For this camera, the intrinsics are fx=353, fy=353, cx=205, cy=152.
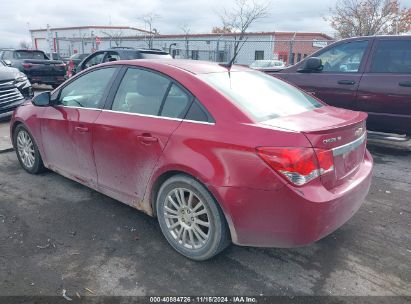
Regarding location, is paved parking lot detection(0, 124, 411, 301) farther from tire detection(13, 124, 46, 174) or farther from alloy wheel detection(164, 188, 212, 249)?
tire detection(13, 124, 46, 174)

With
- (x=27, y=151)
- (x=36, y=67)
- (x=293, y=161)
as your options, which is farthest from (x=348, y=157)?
(x=36, y=67)

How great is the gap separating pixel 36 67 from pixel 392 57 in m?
11.3

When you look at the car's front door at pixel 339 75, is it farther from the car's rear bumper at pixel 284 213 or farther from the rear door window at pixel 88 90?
the rear door window at pixel 88 90

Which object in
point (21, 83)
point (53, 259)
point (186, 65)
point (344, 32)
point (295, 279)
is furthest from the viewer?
point (344, 32)

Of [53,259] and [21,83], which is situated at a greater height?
[21,83]

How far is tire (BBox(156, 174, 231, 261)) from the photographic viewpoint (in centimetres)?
259

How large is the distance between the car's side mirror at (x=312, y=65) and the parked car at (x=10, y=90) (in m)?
5.91

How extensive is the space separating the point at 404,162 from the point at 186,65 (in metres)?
3.91

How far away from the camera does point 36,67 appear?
12328mm

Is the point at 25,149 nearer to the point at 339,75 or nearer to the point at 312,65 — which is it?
the point at 312,65

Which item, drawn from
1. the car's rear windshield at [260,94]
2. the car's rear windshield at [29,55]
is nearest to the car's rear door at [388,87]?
the car's rear windshield at [260,94]

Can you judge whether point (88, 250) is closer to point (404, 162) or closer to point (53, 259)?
point (53, 259)

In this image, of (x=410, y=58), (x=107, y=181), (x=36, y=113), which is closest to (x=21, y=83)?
(x=36, y=113)

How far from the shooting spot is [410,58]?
5.19 metres
